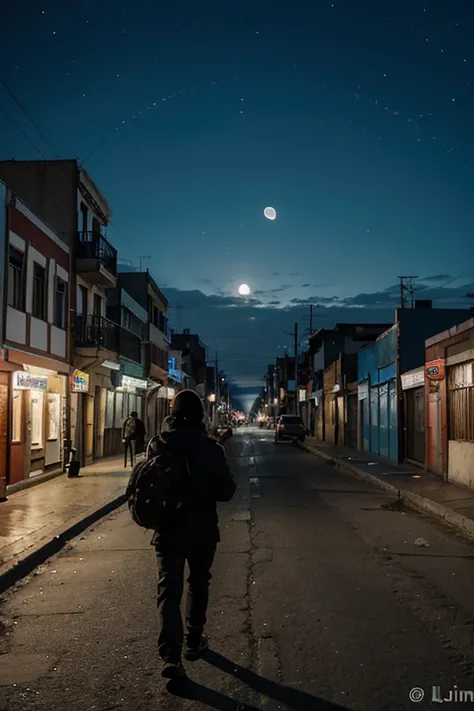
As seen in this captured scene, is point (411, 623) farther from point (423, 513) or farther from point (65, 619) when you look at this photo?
point (423, 513)

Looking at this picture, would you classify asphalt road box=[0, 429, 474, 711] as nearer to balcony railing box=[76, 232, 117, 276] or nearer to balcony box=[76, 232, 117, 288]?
balcony box=[76, 232, 117, 288]

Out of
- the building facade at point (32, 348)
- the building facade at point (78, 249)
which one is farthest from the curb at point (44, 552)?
the building facade at point (78, 249)

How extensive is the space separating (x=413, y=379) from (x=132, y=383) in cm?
1430

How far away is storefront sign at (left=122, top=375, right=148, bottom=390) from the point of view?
1270 inches

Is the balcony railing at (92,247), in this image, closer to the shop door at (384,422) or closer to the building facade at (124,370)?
the building facade at (124,370)

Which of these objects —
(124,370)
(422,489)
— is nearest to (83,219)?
(124,370)

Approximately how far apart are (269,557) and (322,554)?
28.7 inches

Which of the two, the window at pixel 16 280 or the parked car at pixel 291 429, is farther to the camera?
the parked car at pixel 291 429

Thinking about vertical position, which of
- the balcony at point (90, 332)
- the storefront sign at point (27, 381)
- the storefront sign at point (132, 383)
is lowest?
the storefront sign at point (27, 381)

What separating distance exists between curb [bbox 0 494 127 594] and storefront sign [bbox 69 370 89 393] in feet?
27.2

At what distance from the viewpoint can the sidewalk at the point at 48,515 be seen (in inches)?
362

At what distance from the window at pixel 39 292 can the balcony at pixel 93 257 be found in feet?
11.9

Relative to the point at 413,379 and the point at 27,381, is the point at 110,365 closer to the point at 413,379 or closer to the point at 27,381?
the point at 27,381

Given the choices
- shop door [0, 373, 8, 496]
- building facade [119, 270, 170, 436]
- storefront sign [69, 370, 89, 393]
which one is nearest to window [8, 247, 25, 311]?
shop door [0, 373, 8, 496]
